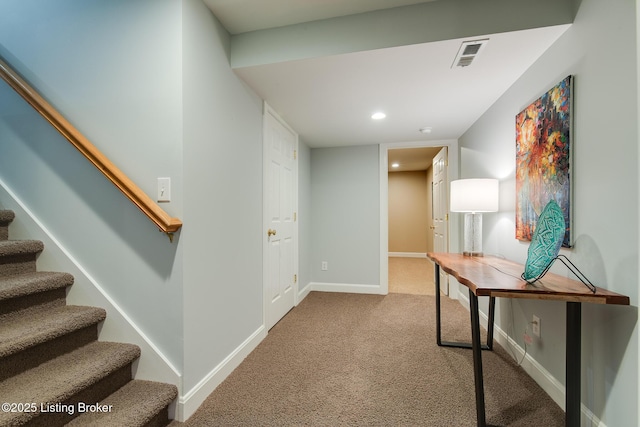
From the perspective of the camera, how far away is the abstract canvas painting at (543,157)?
1.41 m

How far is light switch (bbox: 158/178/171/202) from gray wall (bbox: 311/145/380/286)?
248 centimetres

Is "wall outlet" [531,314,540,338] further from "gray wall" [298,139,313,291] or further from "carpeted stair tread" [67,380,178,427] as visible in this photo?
"gray wall" [298,139,313,291]

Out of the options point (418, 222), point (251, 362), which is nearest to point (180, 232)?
point (251, 362)

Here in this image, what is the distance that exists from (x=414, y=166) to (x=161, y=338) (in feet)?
→ 19.6

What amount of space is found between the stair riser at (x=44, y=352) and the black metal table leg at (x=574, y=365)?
2.32 metres

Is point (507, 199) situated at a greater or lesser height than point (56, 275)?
greater

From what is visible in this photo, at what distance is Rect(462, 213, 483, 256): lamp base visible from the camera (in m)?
2.19

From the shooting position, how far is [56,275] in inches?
57.5

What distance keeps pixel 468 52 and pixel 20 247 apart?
2.76 m

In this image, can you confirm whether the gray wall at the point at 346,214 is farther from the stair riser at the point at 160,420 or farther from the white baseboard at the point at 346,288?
the stair riser at the point at 160,420

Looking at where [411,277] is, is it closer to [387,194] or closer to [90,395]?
[387,194]

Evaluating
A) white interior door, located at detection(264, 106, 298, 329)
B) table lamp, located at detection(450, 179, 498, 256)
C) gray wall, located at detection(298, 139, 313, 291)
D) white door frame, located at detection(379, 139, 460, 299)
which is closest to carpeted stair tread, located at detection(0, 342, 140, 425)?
white interior door, located at detection(264, 106, 298, 329)

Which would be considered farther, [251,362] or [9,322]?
[251,362]

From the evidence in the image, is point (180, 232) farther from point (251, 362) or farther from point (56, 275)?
point (251, 362)
